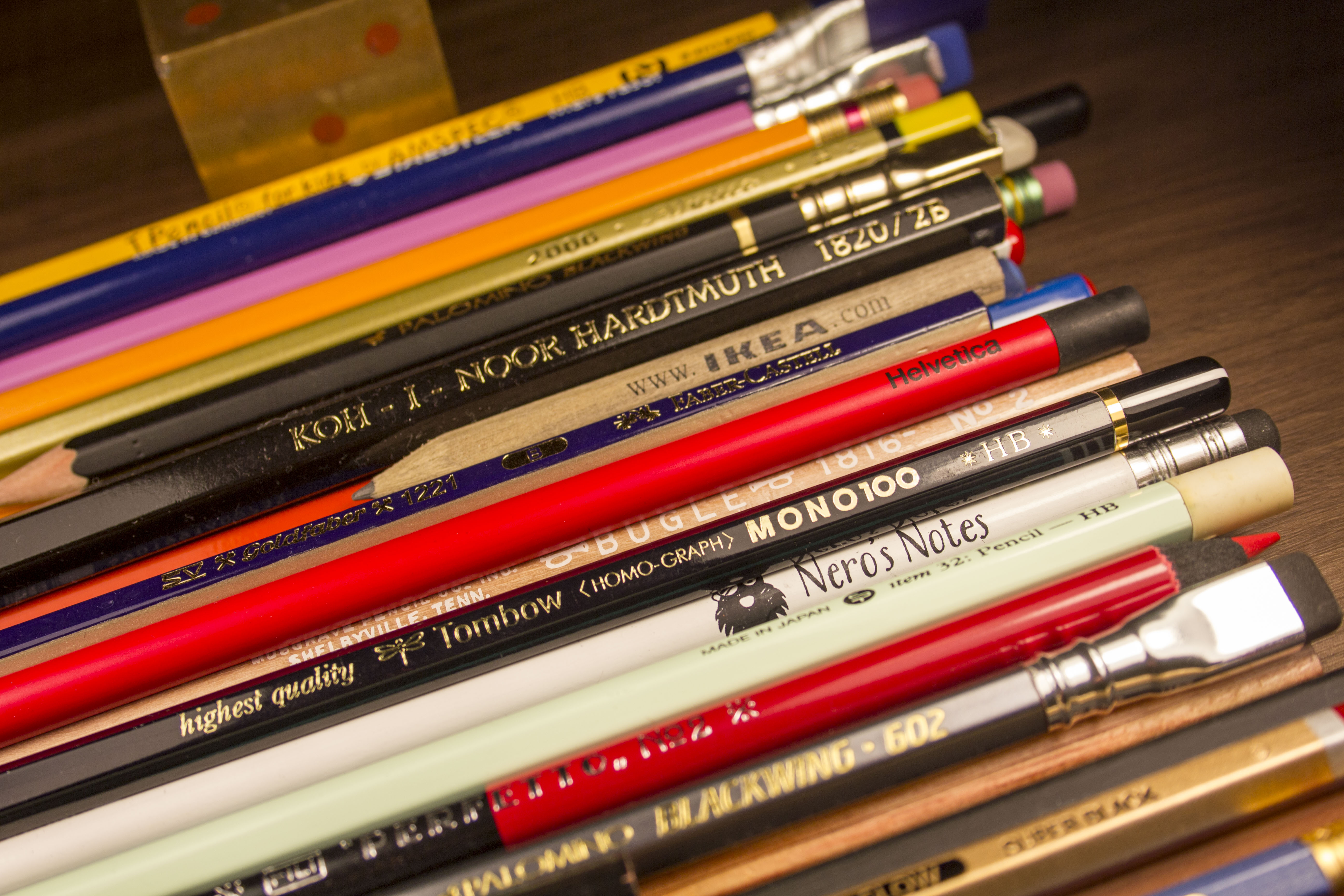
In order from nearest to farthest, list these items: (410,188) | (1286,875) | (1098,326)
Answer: (1286,875) → (1098,326) → (410,188)

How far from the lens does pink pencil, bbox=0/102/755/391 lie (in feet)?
1.75

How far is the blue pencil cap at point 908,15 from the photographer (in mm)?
603

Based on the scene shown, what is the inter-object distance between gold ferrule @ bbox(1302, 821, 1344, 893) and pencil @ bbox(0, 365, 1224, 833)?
15 centimetres

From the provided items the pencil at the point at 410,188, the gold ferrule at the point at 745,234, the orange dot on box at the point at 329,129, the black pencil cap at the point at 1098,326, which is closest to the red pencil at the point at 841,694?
the black pencil cap at the point at 1098,326

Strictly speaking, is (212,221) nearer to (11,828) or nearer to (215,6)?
(215,6)

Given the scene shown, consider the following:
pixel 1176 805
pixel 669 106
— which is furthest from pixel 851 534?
pixel 669 106

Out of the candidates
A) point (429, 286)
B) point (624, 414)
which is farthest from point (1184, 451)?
point (429, 286)

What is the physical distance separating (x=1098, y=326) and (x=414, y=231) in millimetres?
347

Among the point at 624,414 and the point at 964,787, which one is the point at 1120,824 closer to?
the point at 964,787

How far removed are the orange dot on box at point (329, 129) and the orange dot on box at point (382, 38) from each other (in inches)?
1.9

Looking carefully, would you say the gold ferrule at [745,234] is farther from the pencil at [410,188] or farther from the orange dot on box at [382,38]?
the orange dot on box at [382,38]

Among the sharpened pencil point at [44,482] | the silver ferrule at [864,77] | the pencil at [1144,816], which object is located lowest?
the pencil at [1144,816]

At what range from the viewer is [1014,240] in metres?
0.52

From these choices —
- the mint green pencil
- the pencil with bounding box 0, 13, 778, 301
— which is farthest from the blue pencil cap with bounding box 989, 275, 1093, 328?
the pencil with bounding box 0, 13, 778, 301
